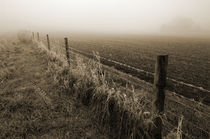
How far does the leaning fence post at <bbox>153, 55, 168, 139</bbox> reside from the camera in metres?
1.92

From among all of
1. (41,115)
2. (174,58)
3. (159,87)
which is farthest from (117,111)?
(174,58)

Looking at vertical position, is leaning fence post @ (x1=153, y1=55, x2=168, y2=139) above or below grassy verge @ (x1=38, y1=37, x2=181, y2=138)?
above

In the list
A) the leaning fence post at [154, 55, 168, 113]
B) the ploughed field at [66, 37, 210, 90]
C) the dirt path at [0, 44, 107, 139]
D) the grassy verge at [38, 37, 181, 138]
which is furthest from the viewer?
the ploughed field at [66, 37, 210, 90]

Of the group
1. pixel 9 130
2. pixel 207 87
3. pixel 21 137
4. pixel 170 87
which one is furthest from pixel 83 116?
pixel 207 87

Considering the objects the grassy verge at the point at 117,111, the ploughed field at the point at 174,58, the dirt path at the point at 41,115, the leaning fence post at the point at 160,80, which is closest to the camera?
the leaning fence post at the point at 160,80

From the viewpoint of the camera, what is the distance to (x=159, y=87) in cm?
203

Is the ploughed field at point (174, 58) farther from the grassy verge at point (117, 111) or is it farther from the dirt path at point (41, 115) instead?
the dirt path at point (41, 115)

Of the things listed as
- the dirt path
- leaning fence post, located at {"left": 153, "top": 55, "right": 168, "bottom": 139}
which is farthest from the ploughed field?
the dirt path

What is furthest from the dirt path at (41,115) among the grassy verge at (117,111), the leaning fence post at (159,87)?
the leaning fence post at (159,87)

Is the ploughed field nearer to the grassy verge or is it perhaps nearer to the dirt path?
the grassy verge

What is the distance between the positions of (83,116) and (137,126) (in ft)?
3.92

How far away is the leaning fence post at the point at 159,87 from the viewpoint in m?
1.92

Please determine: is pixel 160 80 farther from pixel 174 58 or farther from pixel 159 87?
pixel 174 58

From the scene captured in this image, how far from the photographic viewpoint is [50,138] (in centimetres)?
242
